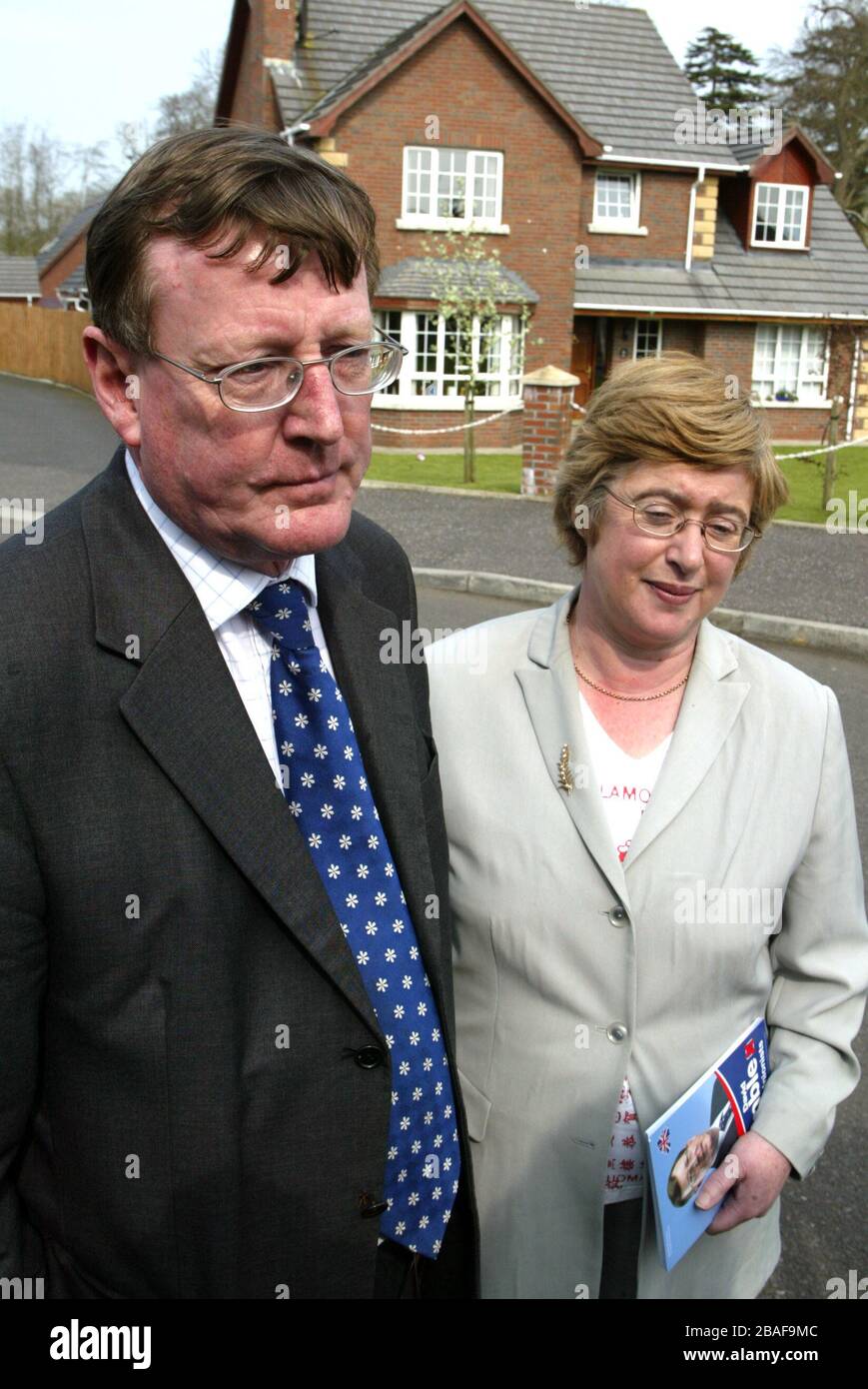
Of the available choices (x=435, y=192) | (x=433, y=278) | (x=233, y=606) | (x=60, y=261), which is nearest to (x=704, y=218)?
(x=435, y=192)

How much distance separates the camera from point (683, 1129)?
2.08 meters

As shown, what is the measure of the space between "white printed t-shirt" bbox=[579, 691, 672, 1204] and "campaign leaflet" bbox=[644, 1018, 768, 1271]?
147 mm

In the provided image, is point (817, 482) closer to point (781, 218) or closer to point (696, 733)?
point (781, 218)

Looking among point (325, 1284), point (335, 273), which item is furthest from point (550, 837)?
point (335, 273)

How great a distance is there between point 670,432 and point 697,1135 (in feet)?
4.23

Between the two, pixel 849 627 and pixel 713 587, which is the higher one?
pixel 713 587

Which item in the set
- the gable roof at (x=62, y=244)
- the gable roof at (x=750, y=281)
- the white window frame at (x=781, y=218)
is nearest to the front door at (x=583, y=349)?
the gable roof at (x=750, y=281)

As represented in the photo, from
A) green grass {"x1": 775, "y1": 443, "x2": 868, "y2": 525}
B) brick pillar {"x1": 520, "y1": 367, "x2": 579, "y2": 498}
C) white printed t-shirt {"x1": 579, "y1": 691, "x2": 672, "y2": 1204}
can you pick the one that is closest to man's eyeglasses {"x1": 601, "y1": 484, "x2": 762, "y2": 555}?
white printed t-shirt {"x1": 579, "y1": 691, "x2": 672, "y2": 1204}

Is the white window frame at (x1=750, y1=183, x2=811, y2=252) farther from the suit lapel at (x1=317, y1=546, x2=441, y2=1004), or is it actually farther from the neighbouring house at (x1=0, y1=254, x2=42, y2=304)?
the neighbouring house at (x1=0, y1=254, x2=42, y2=304)

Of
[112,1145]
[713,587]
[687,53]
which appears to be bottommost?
[112,1145]

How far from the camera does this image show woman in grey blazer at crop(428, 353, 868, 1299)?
229cm

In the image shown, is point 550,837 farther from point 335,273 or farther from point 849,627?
point 849,627

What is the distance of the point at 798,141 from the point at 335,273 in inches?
1145
